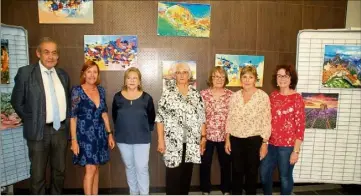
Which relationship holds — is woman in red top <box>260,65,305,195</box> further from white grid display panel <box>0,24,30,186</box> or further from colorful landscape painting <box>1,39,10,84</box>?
colorful landscape painting <box>1,39,10,84</box>

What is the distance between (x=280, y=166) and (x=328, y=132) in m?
1.02

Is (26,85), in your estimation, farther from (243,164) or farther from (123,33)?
(243,164)

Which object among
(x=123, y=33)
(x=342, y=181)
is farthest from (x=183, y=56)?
(x=342, y=181)

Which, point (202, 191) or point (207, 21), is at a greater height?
point (207, 21)

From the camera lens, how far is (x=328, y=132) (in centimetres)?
301

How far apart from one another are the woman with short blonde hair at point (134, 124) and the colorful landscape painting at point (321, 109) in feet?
6.38

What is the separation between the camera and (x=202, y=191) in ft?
9.75

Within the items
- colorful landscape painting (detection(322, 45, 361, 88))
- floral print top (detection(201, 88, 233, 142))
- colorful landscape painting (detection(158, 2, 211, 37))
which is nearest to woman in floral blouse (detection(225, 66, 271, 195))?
floral print top (detection(201, 88, 233, 142))

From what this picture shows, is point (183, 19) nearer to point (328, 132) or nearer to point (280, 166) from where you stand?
point (280, 166)

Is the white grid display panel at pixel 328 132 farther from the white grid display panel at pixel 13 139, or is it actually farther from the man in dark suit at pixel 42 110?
the white grid display panel at pixel 13 139

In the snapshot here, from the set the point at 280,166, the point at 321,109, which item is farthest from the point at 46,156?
the point at 321,109

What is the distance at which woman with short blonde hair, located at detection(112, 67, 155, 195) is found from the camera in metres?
2.41

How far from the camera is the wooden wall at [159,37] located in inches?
117

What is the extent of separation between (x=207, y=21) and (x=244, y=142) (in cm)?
158
